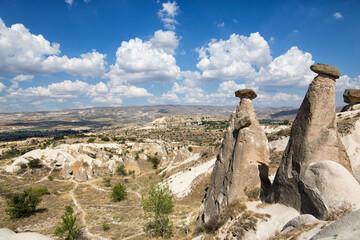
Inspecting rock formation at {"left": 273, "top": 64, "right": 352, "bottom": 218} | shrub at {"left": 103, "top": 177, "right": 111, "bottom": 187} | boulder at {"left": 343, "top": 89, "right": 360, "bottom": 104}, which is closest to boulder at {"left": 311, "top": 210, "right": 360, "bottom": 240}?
rock formation at {"left": 273, "top": 64, "right": 352, "bottom": 218}

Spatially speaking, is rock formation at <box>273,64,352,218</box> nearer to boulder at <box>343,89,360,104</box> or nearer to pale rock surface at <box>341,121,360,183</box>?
pale rock surface at <box>341,121,360,183</box>

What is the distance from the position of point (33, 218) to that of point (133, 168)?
2248 cm

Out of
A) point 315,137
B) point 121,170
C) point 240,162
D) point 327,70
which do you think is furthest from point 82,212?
point 327,70

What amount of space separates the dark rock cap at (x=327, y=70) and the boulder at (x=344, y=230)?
6.04 m

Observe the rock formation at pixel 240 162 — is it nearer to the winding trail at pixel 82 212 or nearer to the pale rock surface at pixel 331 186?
the pale rock surface at pixel 331 186

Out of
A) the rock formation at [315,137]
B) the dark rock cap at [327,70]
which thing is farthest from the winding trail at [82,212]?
the dark rock cap at [327,70]

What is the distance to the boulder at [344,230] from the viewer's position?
19.0 feet

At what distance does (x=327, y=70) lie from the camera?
922 centimetres

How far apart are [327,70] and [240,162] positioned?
694cm

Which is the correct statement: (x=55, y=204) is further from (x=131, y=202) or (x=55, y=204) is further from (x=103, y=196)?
(x=131, y=202)

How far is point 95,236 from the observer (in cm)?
1747

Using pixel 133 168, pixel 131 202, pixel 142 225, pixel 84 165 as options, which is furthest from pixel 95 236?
pixel 84 165

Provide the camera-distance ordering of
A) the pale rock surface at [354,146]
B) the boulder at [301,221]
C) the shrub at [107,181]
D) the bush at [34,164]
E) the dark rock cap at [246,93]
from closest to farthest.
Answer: the boulder at [301,221]
the dark rock cap at [246,93]
the pale rock surface at [354,146]
the shrub at [107,181]
the bush at [34,164]

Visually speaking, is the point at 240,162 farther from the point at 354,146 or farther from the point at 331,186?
the point at 354,146
